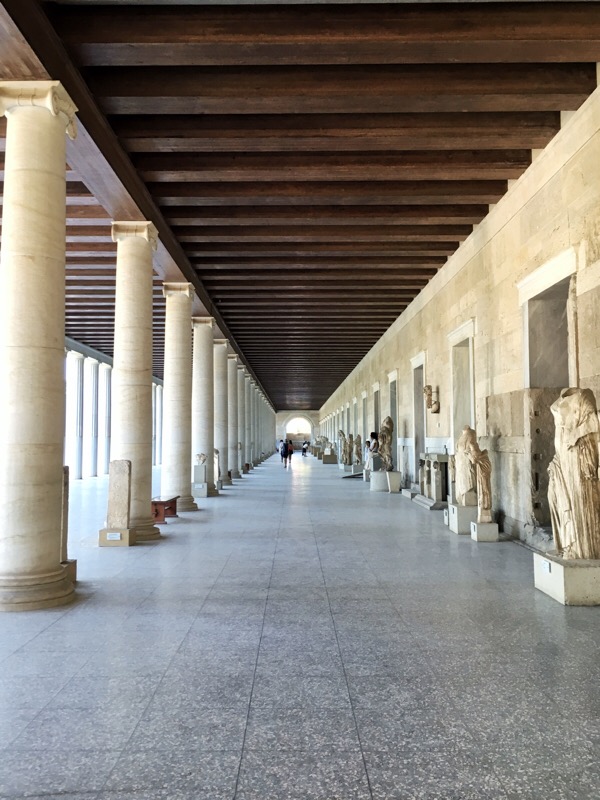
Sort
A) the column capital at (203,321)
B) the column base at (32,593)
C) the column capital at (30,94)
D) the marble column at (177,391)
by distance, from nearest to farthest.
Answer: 1. the column base at (32,593)
2. the column capital at (30,94)
3. the marble column at (177,391)
4. the column capital at (203,321)

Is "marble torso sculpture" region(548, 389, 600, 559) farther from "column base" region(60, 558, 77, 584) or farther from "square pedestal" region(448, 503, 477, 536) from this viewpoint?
"column base" region(60, 558, 77, 584)

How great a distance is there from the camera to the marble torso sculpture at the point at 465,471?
10.2 metres

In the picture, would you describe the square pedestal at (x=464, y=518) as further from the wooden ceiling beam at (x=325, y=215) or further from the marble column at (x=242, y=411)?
the marble column at (x=242, y=411)

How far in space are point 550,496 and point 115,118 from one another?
7.11m

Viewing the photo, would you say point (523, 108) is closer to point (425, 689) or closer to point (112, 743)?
point (425, 689)

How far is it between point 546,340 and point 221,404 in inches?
561

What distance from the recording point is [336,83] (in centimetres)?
730

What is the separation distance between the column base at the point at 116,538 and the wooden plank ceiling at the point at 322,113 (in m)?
5.39

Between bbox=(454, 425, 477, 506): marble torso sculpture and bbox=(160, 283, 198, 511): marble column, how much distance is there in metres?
6.24

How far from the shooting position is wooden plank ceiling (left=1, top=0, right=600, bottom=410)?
6375mm

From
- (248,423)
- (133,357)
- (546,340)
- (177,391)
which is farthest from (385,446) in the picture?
(248,423)

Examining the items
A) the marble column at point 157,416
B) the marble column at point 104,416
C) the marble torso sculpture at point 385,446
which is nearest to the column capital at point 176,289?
the marble torso sculpture at point 385,446

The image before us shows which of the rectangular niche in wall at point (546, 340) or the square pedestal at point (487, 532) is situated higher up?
the rectangular niche in wall at point (546, 340)

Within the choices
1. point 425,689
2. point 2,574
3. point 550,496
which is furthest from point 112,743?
point 550,496
